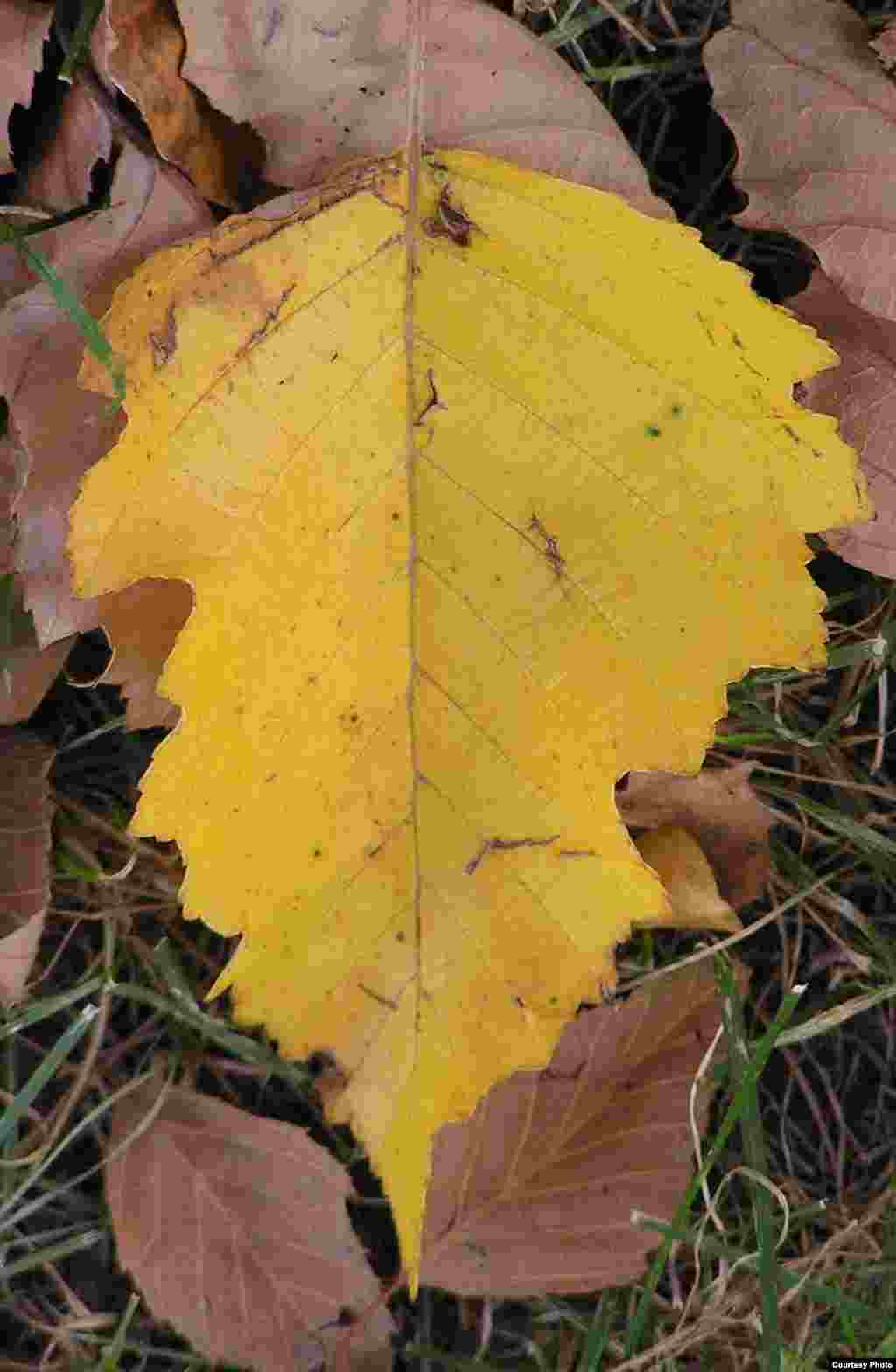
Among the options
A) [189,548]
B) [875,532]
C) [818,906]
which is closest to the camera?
[189,548]

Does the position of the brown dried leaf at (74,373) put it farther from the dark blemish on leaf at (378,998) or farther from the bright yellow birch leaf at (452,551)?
the dark blemish on leaf at (378,998)

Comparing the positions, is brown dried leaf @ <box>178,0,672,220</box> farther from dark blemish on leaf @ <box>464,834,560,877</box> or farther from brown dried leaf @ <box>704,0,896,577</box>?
dark blemish on leaf @ <box>464,834,560,877</box>

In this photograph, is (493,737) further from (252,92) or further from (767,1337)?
(767,1337)

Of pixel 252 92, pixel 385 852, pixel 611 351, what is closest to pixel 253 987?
pixel 385 852

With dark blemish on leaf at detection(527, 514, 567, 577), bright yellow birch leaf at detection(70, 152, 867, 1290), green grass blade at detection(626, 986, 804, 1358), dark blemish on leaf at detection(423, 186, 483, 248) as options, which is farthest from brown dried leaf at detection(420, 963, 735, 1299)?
dark blemish on leaf at detection(423, 186, 483, 248)

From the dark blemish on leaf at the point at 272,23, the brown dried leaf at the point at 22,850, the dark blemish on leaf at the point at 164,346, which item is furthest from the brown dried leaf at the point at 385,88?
the brown dried leaf at the point at 22,850
